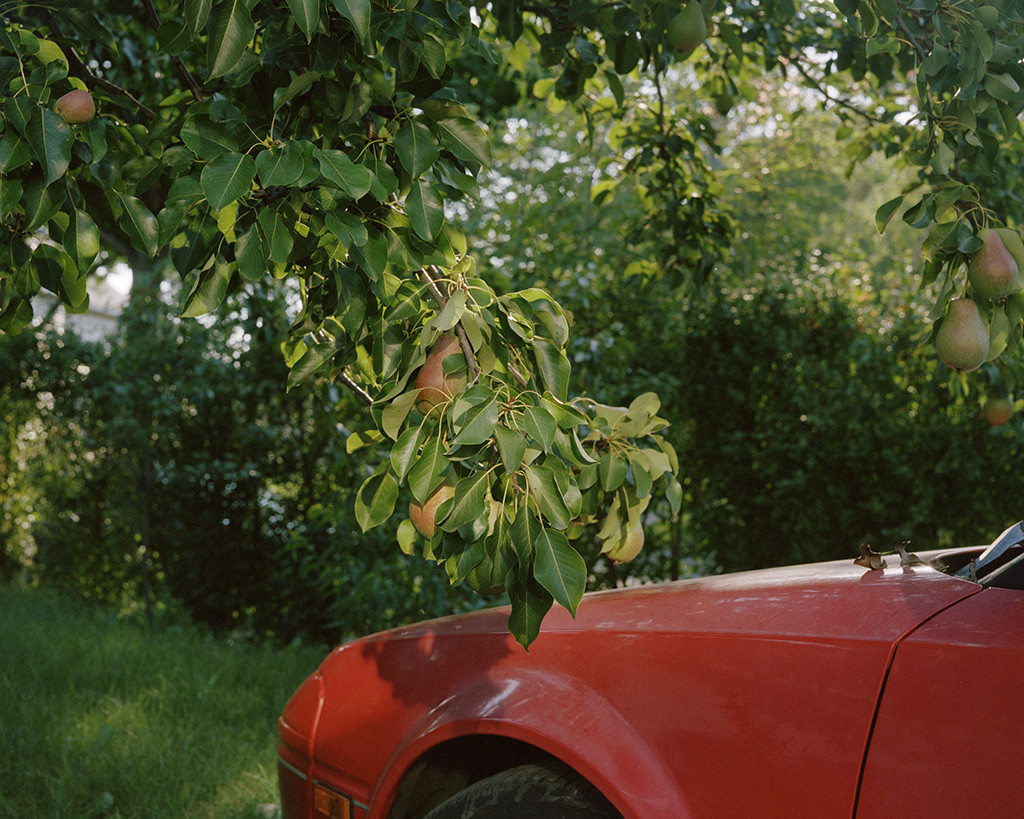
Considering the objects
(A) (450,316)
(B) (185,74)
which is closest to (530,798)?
(A) (450,316)

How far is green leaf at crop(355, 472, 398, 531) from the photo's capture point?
61.1 inches

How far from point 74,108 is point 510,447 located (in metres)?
1.07

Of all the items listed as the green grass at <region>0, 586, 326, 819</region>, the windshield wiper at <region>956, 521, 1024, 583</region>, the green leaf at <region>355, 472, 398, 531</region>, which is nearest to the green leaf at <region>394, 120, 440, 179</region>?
the green leaf at <region>355, 472, 398, 531</region>

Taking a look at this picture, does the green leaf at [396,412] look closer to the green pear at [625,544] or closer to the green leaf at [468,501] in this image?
the green leaf at [468,501]

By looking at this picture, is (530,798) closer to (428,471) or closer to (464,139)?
(428,471)

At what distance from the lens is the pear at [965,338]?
1776 mm

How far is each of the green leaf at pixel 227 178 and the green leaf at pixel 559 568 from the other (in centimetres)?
73

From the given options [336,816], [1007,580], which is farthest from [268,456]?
[1007,580]

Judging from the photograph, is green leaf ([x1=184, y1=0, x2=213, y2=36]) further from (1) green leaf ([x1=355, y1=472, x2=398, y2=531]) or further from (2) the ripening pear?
(1) green leaf ([x1=355, y1=472, x2=398, y2=531])

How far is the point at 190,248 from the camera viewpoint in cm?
161

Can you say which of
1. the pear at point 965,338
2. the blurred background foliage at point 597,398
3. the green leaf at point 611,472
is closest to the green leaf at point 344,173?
the green leaf at point 611,472

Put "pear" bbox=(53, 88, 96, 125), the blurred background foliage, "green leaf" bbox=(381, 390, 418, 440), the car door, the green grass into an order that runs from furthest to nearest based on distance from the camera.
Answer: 1. the blurred background foliage
2. the green grass
3. "pear" bbox=(53, 88, 96, 125)
4. "green leaf" bbox=(381, 390, 418, 440)
5. the car door

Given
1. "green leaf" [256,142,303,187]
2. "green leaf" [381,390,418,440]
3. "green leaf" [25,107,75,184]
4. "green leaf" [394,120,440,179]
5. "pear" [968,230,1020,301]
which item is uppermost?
"green leaf" [25,107,75,184]

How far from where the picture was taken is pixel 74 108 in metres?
1.61
